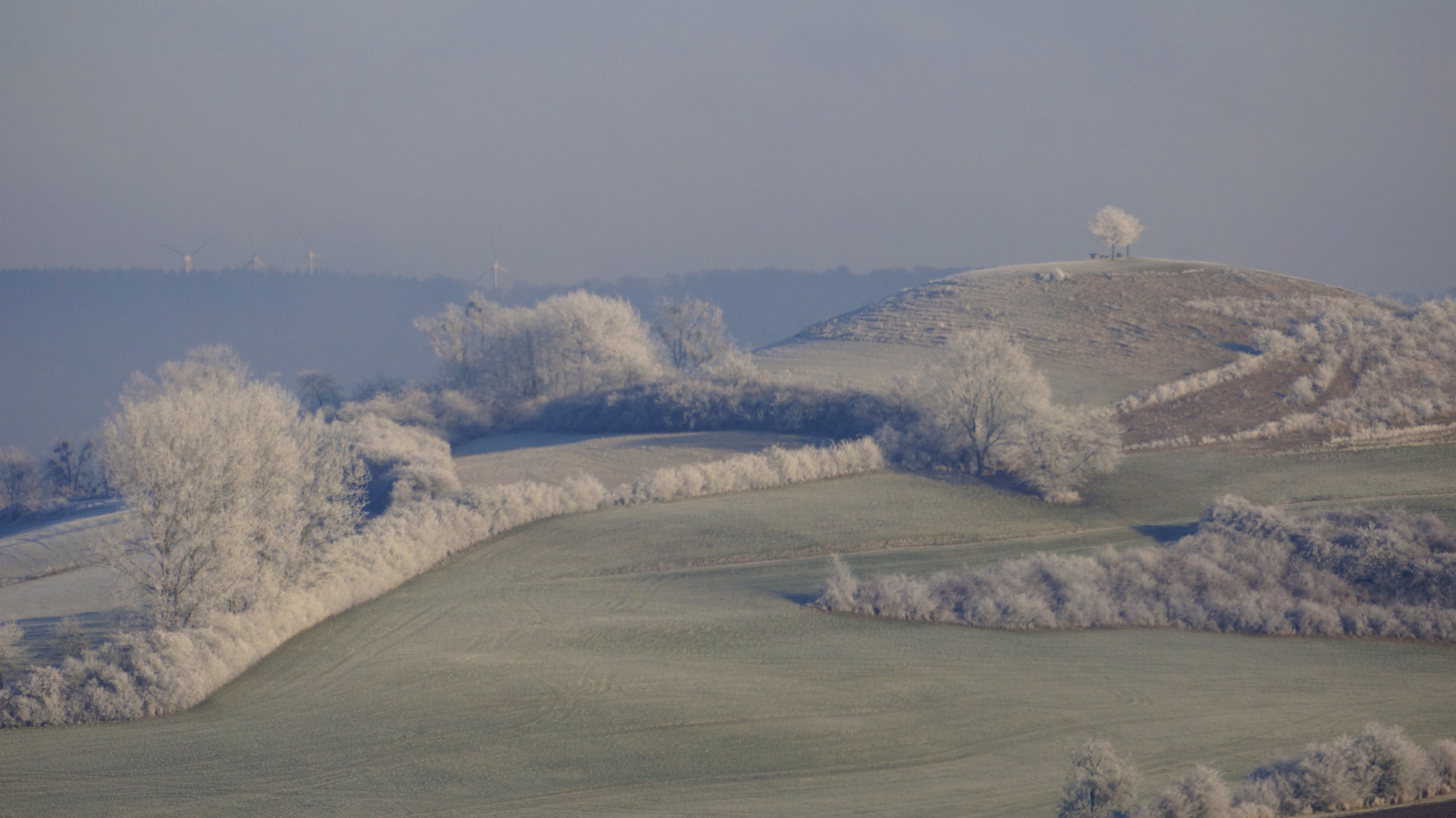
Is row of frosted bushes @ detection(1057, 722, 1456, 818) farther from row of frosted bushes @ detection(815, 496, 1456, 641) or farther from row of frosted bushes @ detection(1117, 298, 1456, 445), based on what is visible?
row of frosted bushes @ detection(1117, 298, 1456, 445)

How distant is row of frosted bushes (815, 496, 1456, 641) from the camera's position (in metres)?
20.8

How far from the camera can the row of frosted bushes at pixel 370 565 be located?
17438 mm

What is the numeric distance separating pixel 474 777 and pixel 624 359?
5556 centimetres

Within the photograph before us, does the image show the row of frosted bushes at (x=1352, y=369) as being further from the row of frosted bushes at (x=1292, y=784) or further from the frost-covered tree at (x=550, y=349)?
the frost-covered tree at (x=550, y=349)

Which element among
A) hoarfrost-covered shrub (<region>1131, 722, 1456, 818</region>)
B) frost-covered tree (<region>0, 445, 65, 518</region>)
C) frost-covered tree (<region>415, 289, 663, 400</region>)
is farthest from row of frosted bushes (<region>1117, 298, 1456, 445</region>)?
frost-covered tree (<region>0, 445, 65, 518</region>)

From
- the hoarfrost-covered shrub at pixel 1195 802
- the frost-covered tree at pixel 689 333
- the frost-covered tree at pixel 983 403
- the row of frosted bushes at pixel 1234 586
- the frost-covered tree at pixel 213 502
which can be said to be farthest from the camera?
the frost-covered tree at pixel 689 333

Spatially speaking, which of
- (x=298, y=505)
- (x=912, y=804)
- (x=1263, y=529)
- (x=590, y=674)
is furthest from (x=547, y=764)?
(x=1263, y=529)

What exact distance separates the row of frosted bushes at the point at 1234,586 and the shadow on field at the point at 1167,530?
3.10m

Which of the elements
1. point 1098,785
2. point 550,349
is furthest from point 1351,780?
point 550,349

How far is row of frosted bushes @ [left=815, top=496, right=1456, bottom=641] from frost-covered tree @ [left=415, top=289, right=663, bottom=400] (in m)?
45.7

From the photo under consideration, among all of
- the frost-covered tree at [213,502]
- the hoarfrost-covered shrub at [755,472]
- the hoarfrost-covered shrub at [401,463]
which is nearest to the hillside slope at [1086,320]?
the hoarfrost-covered shrub at [755,472]

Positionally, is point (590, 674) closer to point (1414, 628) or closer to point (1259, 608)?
point (1259, 608)

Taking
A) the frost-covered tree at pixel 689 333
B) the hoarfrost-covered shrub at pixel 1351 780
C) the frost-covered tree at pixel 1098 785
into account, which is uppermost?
the frost-covered tree at pixel 689 333

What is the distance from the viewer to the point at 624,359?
68.8 meters
